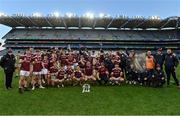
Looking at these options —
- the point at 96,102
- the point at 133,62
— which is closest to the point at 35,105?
the point at 96,102

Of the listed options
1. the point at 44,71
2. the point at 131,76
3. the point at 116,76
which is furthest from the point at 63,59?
the point at 131,76

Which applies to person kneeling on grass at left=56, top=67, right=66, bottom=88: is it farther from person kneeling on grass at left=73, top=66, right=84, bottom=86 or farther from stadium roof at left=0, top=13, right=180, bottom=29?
stadium roof at left=0, top=13, right=180, bottom=29

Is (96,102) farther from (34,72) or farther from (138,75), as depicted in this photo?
(138,75)

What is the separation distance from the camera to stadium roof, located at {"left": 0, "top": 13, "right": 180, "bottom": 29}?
69.5 meters

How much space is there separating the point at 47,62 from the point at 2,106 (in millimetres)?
5547

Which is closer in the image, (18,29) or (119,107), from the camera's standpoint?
(119,107)

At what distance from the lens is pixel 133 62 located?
20328 mm

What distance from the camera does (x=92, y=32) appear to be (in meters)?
73.9

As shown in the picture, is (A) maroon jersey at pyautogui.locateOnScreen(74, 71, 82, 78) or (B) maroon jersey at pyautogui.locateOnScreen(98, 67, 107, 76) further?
(B) maroon jersey at pyautogui.locateOnScreen(98, 67, 107, 76)

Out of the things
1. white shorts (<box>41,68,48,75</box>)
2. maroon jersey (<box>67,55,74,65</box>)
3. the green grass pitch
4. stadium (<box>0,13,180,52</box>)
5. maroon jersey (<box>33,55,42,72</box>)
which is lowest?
the green grass pitch

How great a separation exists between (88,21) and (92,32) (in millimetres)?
3174

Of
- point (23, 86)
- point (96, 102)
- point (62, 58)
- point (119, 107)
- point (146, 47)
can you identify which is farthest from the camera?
point (146, 47)

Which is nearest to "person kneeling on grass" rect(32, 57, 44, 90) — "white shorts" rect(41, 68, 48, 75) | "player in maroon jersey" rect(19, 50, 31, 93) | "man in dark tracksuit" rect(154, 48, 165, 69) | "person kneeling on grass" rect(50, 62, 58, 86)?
"white shorts" rect(41, 68, 48, 75)

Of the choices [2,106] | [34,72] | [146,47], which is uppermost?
[146,47]
